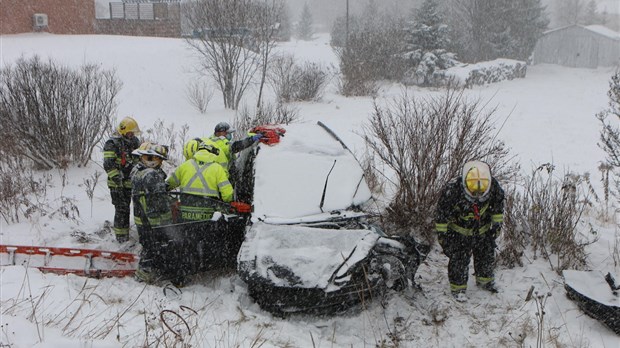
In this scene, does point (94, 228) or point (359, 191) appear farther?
point (94, 228)

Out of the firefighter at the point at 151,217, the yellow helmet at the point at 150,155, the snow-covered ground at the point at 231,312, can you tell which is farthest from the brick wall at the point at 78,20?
the firefighter at the point at 151,217

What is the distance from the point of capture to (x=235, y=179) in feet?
19.8

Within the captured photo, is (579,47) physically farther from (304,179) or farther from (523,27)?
(304,179)

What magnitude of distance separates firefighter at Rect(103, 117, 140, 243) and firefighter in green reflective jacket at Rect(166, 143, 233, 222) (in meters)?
1.24

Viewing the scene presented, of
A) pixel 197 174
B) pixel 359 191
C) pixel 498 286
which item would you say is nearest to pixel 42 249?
pixel 197 174

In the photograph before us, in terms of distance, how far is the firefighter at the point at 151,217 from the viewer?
491cm

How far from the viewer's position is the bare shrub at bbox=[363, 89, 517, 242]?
19.8ft

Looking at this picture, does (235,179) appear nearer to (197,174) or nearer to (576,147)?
(197,174)

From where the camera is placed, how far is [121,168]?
612cm

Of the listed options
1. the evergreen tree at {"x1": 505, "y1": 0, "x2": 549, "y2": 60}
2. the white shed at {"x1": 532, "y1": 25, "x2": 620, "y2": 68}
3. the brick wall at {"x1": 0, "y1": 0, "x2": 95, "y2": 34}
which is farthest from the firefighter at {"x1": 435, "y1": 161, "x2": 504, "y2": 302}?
the white shed at {"x1": 532, "y1": 25, "x2": 620, "y2": 68}

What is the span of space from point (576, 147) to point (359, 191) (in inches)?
388

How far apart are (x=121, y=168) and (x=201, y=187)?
1646 mm

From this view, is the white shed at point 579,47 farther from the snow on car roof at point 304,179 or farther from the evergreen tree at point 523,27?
the snow on car roof at point 304,179

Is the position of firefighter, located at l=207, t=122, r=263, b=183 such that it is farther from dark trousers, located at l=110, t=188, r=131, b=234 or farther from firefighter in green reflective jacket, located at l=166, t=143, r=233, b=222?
dark trousers, located at l=110, t=188, r=131, b=234
